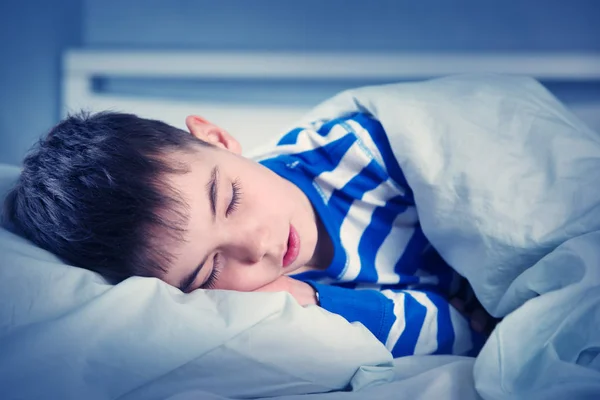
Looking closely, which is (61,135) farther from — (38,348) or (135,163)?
(38,348)

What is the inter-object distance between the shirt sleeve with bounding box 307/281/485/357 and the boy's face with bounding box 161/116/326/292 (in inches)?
3.5

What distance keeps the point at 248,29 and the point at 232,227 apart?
797 millimetres

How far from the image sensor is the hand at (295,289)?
73 cm

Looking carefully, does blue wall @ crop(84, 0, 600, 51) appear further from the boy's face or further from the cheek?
the cheek

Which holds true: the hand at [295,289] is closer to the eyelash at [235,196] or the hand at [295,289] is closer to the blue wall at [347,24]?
the eyelash at [235,196]

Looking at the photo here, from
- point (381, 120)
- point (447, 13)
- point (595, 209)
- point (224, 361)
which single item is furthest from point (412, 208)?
point (447, 13)

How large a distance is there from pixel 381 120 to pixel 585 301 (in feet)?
1.27

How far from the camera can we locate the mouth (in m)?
0.75

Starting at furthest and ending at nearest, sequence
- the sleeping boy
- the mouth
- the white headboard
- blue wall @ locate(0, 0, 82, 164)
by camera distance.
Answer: blue wall @ locate(0, 0, 82, 164) → the white headboard → the mouth → the sleeping boy

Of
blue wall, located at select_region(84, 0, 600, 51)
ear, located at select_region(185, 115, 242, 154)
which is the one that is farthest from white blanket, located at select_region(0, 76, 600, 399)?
blue wall, located at select_region(84, 0, 600, 51)

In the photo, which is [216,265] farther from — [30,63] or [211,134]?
[30,63]

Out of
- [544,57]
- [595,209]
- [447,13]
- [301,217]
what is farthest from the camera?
[447,13]

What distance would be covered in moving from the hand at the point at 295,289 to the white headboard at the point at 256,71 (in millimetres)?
535

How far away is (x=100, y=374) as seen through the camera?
0.51 m
